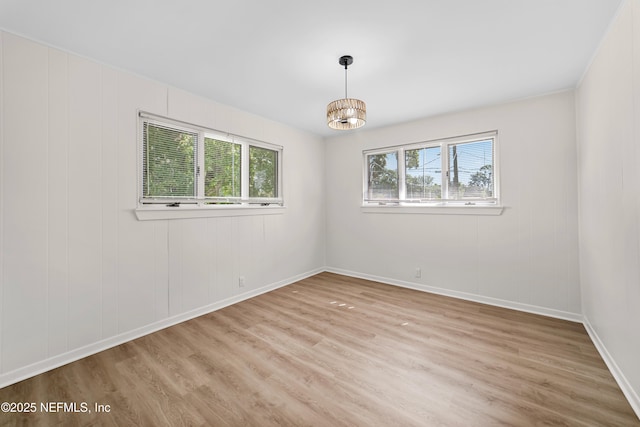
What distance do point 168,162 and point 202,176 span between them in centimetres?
38

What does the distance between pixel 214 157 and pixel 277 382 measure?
2571 mm

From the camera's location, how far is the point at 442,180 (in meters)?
3.76

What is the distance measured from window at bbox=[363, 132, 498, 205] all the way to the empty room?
4 centimetres

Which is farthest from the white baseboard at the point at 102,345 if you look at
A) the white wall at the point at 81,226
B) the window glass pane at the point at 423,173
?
the window glass pane at the point at 423,173

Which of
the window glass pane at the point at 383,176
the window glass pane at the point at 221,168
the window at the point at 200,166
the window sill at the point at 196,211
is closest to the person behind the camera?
the window sill at the point at 196,211

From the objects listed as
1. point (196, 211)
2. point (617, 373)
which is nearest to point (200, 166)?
point (196, 211)

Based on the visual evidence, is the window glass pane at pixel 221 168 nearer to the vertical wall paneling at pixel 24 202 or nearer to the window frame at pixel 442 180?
the vertical wall paneling at pixel 24 202

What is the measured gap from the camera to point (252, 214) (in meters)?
3.65

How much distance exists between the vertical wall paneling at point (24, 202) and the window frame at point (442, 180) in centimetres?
379

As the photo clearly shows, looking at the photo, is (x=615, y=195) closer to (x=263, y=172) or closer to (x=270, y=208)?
(x=270, y=208)

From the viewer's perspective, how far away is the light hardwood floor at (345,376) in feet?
5.20

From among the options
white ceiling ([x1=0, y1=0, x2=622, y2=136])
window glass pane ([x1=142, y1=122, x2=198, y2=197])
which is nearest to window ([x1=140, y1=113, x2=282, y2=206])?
window glass pane ([x1=142, y1=122, x2=198, y2=197])

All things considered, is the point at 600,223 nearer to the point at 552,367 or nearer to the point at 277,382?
the point at 552,367

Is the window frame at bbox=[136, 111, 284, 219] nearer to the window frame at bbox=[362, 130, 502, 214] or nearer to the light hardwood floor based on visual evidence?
the light hardwood floor
